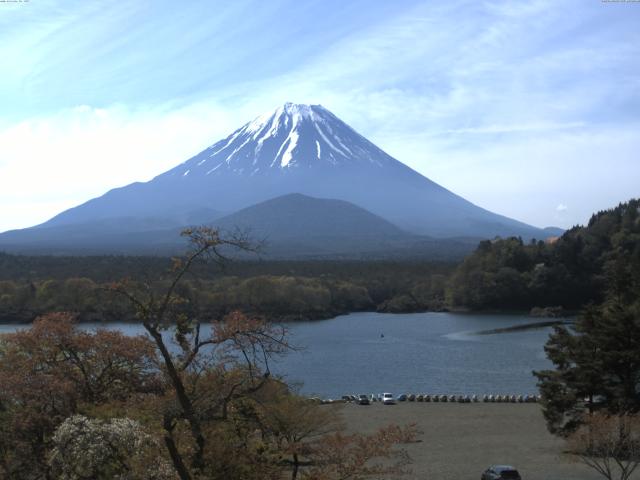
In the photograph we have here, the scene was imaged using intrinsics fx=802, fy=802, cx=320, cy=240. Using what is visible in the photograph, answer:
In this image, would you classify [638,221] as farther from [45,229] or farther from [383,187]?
[383,187]

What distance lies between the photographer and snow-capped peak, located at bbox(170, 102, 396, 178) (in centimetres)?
16838

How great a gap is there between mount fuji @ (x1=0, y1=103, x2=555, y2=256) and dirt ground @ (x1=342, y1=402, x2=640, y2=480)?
134832 mm

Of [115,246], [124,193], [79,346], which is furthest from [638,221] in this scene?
[124,193]

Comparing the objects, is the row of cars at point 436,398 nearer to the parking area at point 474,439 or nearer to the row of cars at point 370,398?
the row of cars at point 370,398

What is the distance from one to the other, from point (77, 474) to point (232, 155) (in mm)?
171333

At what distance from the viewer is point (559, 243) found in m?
54.7

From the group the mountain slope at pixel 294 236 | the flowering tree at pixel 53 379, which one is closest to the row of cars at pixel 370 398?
the flowering tree at pixel 53 379

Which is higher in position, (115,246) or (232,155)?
(232,155)

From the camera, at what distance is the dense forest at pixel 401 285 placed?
47969 mm

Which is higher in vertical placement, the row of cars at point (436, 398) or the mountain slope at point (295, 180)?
the mountain slope at point (295, 180)

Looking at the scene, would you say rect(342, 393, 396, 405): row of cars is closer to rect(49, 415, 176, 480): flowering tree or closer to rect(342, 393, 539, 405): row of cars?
rect(342, 393, 539, 405): row of cars

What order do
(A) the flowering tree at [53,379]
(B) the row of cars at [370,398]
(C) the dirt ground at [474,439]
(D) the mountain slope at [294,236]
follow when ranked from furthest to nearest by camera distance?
(D) the mountain slope at [294,236] < (B) the row of cars at [370,398] < (C) the dirt ground at [474,439] < (A) the flowering tree at [53,379]

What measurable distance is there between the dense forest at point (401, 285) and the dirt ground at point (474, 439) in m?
27.0

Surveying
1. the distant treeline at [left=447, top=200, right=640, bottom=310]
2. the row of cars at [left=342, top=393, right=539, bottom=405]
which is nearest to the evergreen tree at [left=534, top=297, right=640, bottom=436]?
the row of cars at [left=342, top=393, right=539, bottom=405]
